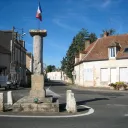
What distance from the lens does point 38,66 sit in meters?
15.0

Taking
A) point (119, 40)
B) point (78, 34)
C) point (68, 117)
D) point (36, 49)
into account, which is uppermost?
point (78, 34)

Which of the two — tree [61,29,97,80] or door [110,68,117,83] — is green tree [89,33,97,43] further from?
door [110,68,117,83]

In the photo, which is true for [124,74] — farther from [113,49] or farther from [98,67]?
[98,67]

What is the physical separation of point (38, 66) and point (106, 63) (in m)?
27.6

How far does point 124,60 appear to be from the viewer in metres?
39.3

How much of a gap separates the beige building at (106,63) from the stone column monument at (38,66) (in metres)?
25.6

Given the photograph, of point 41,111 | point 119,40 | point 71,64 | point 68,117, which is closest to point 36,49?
point 41,111

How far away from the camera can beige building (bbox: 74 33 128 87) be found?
39844 mm

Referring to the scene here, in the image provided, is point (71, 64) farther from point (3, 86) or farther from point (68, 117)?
point (68, 117)

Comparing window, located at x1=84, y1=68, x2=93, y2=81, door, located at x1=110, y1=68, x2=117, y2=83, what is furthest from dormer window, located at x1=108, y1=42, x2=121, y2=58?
window, located at x1=84, y1=68, x2=93, y2=81

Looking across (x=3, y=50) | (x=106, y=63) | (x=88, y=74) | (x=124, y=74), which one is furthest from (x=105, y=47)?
(x=3, y=50)

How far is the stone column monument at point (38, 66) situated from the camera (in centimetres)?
1466

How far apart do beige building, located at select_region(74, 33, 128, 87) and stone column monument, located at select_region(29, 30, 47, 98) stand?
1007 inches

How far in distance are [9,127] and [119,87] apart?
29287 millimetres
